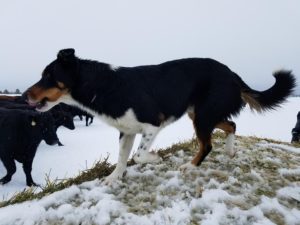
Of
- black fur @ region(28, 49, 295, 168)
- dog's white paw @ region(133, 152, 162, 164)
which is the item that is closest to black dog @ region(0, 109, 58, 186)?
black fur @ region(28, 49, 295, 168)

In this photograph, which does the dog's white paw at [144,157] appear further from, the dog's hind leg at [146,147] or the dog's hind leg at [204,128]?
the dog's hind leg at [204,128]

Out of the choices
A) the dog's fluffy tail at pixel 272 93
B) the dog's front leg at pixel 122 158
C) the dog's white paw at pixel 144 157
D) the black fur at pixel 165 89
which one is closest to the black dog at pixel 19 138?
the black fur at pixel 165 89

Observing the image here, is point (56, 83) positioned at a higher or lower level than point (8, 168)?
higher

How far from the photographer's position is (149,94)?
473 centimetres

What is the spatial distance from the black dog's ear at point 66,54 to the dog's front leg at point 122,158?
1160 millimetres

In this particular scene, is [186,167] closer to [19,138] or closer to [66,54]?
[66,54]

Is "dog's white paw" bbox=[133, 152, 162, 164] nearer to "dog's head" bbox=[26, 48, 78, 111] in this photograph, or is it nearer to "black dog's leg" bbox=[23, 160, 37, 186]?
"dog's head" bbox=[26, 48, 78, 111]

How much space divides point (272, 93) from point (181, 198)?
7.45 feet

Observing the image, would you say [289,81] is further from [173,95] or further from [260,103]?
[173,95]

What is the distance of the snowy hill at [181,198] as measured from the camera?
3.62 meters

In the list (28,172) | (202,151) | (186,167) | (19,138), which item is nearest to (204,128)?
(202,151)

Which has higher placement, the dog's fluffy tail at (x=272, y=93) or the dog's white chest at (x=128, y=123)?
the dog's fluffy tail at (x=272, y=93)

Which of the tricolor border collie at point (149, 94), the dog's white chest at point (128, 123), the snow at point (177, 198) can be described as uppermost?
the tricolor border collie at point (149, 94)

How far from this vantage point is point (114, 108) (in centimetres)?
451
